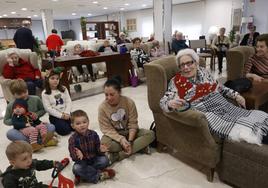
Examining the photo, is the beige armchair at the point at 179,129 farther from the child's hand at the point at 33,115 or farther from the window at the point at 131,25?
the window at the point at 131,25

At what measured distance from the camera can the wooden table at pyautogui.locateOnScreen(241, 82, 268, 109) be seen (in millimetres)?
2104

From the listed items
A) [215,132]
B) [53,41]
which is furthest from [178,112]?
[53,41]

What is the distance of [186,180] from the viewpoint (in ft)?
6.03

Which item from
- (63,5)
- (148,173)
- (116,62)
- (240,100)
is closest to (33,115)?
(148,173)

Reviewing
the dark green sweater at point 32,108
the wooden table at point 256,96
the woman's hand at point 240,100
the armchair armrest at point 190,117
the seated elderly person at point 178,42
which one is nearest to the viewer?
the armchair armrest at point 190,117

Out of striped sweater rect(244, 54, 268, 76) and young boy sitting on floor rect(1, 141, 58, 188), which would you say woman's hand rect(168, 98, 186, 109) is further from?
striped sweater rect(244, 54, 268, 76)

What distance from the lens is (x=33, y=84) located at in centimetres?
366

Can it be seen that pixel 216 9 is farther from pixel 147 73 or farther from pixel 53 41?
pixel 147 73

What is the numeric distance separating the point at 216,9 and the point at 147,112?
823 cm

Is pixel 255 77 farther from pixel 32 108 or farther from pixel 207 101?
pixel 32 108

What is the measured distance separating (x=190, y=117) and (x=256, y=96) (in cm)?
83

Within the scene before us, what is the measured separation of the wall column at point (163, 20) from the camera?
681 cm

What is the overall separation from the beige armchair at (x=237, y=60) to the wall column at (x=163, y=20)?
402 cm

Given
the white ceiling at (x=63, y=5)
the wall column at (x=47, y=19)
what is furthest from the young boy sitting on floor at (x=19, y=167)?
the wall column at (x=47, y=19)
